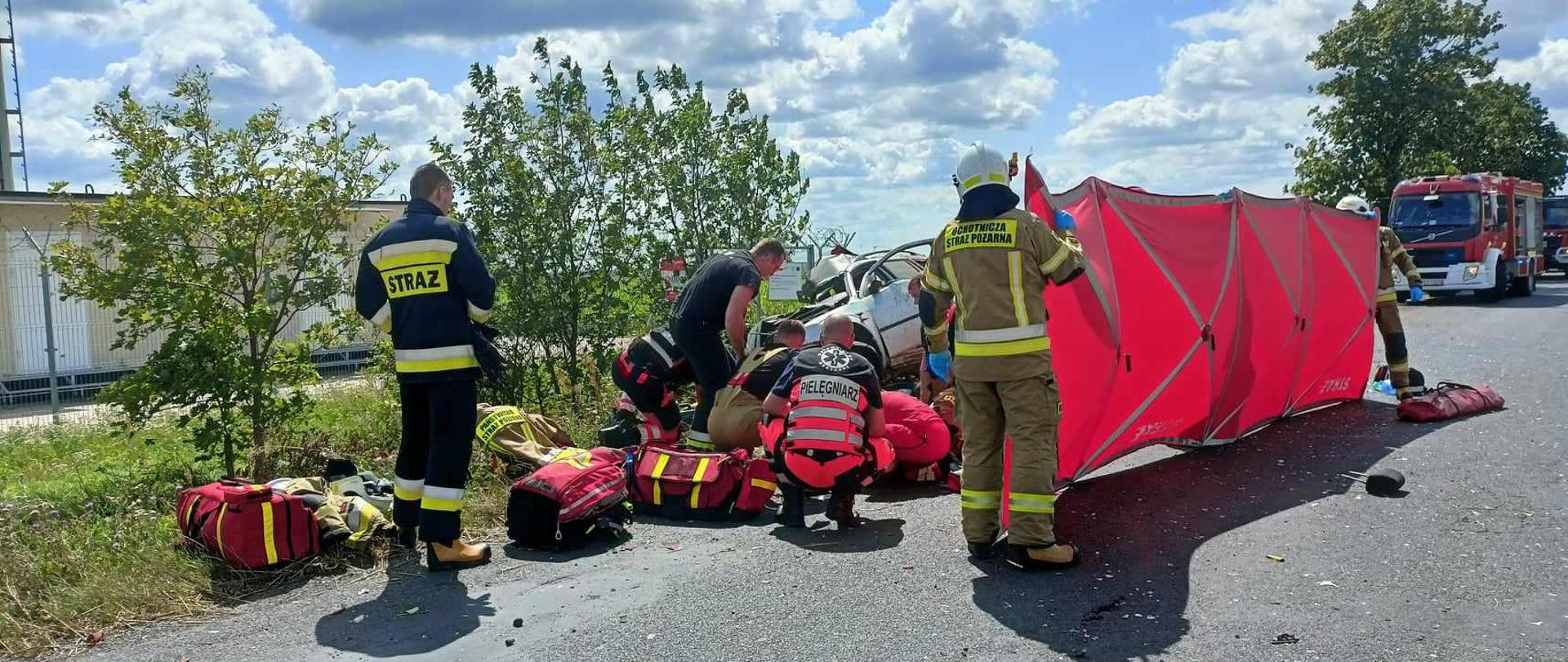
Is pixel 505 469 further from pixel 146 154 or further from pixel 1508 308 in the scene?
pixel 1508 308

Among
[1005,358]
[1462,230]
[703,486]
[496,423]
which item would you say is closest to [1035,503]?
[1005,358]

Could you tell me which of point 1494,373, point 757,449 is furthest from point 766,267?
point 1494,373

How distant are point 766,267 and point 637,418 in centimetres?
147

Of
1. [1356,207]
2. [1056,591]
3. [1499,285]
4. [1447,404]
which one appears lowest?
[1056,591]

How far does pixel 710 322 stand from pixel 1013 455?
300 centimetres

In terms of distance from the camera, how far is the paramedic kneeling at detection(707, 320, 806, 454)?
7105mm

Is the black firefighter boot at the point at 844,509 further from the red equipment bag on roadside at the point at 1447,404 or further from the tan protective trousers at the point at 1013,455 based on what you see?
the red equipment bag on roadside at the point at 1447,404

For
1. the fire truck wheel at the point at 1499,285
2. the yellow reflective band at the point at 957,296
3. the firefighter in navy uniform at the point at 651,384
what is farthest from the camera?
the fire truck wheel at the point at 1499,285

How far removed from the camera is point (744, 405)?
24.1 feet

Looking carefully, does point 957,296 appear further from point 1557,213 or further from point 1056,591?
point 1557,213

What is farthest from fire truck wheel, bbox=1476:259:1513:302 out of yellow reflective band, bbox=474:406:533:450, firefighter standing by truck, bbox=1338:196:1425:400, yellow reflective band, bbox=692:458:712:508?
yellow reflective band, bbox=474:406:533:450

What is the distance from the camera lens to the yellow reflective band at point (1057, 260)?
16.4 feet

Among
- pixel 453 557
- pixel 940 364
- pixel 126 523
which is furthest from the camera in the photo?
pixel 940 364

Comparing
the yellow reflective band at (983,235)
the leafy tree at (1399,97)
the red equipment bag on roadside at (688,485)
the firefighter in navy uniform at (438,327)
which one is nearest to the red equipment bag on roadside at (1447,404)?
the yellow reflective band at (983,235)
